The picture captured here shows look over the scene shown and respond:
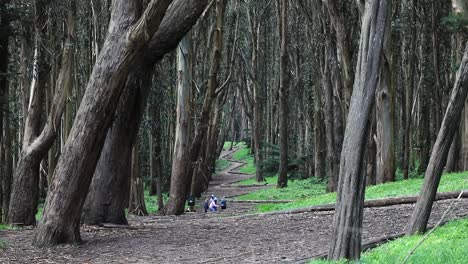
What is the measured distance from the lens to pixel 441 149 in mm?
9031

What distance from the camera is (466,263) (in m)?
6.69

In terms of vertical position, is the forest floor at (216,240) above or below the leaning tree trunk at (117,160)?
below

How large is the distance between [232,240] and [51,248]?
3061 millimetres

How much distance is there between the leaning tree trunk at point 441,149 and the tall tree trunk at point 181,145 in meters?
11.3

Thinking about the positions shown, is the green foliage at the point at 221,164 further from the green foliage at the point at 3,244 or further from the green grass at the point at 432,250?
the green grass at the point at 432,250

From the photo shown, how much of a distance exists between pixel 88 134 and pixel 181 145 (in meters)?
9.07

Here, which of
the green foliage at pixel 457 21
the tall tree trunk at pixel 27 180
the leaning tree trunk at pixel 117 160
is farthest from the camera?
the tall tree trunk at pixel 27 180

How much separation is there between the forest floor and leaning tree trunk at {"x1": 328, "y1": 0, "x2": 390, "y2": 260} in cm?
112

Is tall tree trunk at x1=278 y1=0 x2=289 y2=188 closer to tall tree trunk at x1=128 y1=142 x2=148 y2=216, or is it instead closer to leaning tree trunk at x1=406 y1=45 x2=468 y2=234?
tall tree trunk at x1=128 y1=142 x2=148 y2=216

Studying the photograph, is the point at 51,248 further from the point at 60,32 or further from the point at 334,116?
the point at 334,116

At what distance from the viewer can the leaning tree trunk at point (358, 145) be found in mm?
7348

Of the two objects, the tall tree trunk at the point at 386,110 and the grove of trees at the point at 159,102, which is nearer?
the grove of trees at the point at 159,102

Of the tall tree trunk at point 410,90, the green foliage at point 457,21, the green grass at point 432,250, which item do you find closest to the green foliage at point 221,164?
the tall tree trunk at point 410,90

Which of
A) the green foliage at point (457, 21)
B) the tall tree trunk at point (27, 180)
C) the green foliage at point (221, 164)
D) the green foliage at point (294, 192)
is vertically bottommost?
the green foliage at point (294, 192)
